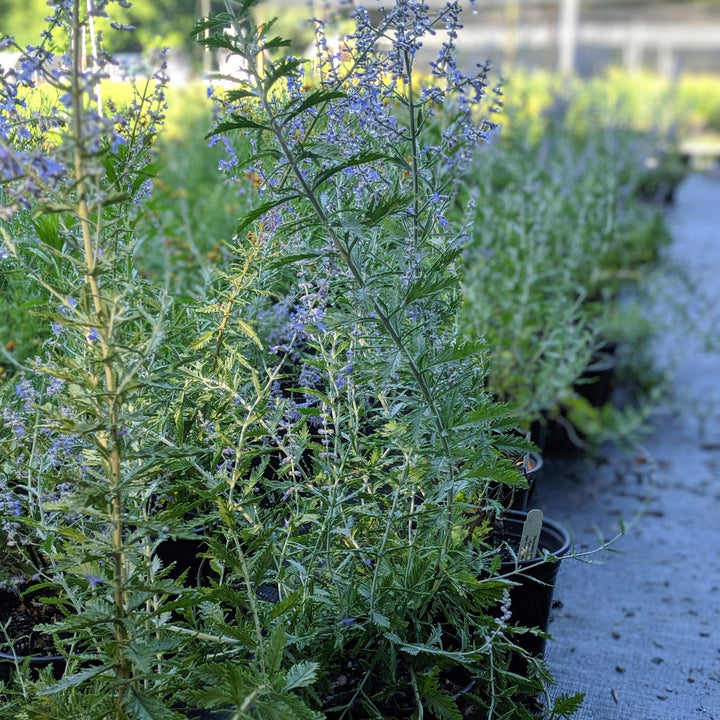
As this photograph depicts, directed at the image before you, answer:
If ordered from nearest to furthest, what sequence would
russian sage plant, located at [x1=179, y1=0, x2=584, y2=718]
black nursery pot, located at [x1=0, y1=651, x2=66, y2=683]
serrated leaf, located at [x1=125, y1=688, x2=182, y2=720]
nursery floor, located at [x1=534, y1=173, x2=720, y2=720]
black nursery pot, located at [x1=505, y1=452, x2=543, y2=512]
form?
→ serrated leaf, located at [x1=125, y1=688, x2=182, y2=720]
russian sage plant, located at [x1=179, y1=0, x2=584, y2=718]
black nursery pot, located at [x1=0, y1=651, x2=66, y2=683]
black nursery pot, located at [x1=505, y1=452, x2=543, y2=512]
nursery floor, located at [x1=534, y1=173, x2=720, y2=720]

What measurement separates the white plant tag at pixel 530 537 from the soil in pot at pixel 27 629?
38.3 inches

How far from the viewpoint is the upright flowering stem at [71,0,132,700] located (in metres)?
1.20

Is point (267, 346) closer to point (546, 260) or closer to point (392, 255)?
point (392, 255)

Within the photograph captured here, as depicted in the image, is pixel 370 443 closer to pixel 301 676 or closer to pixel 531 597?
pixel 301 676

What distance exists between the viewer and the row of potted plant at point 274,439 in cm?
128

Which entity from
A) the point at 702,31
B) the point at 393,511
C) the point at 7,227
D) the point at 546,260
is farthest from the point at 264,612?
the point at 702,31

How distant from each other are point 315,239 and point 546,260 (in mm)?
2208

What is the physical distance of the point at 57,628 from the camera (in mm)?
1292

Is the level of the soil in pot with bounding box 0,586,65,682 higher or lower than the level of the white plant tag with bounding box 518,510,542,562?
lower

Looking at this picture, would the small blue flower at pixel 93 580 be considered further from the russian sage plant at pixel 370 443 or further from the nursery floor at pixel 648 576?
the nursery floor at pixel 648 576

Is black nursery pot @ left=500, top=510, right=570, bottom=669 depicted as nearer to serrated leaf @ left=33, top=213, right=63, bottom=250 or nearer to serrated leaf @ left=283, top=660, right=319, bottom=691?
serrated leaf @ left=283, top=660, right=319, bottom=691

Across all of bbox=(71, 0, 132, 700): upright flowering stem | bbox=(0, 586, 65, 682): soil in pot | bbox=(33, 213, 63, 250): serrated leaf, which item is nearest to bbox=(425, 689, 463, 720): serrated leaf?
bbox=(71, 0, 132, 700): upright flowering stem

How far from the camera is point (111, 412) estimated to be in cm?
127

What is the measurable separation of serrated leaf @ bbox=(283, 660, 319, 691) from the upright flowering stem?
252 mm
